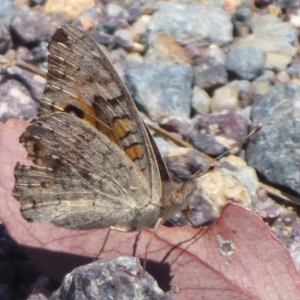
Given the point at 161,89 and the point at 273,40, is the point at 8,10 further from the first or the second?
the point at 273,40

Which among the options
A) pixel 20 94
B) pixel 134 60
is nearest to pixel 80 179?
pixel 20 94

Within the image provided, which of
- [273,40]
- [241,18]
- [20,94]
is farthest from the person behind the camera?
[241,18]

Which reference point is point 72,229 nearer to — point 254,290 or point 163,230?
point 163,230

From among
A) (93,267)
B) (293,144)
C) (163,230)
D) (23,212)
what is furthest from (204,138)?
(93,267)

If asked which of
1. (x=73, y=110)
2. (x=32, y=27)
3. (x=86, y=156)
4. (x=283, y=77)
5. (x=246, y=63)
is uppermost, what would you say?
(x=73, y=110)

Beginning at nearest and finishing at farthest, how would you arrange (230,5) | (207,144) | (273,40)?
(207,144), (273,40), (230,5)

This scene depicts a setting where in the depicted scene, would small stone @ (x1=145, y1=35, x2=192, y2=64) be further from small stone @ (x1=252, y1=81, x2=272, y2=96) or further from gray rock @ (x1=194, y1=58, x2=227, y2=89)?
small stone @ (x1=252, y1=81, x2=272, y2=96)

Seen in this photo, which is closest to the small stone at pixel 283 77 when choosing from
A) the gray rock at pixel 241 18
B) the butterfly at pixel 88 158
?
the gray rock at pixel 241 18
